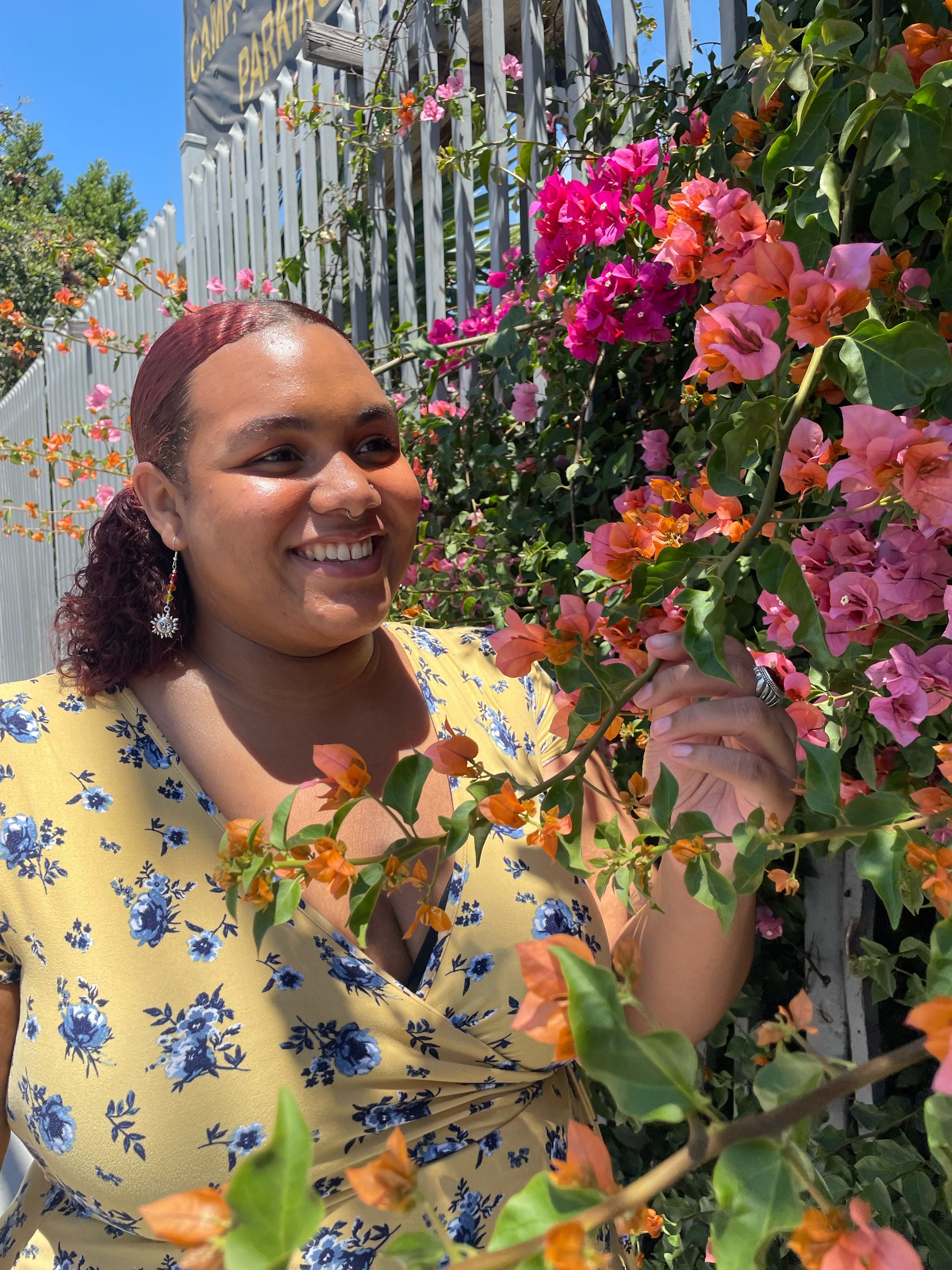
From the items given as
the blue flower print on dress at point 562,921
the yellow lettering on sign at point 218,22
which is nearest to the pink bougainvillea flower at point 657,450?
the blue flower print on dress at point 562,921

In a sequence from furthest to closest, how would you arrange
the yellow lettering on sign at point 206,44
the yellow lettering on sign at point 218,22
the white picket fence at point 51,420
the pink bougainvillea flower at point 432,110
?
1. the white picket fence at point 51,420
2. the yellow lettering on sign at point 206,44
3. the yellow lettering on sign at point 218,22
4. the pink bougainvillea flower at point 432,110

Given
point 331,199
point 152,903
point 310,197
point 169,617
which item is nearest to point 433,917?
point 152,903

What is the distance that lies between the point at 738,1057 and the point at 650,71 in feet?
5.22

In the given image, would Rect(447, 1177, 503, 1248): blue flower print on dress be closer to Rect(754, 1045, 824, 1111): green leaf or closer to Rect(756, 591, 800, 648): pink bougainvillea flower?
Rect(756, 591, 800, 648): pink bougainvillea flower

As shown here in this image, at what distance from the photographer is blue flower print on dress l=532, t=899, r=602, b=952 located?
1.27m

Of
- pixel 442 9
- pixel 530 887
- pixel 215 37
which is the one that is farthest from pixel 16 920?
pixel 215 37

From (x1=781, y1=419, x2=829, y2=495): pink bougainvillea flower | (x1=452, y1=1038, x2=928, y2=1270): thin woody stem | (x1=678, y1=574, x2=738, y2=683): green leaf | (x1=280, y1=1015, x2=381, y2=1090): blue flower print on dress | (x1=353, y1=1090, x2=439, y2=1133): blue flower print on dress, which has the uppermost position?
(x1=781, y1=419, x2=829, y2=495): pink bougainvillea flower

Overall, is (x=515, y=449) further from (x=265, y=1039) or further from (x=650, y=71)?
(x=265, y=1039)

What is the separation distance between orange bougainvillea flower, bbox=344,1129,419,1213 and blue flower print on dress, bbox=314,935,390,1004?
83 centimetres

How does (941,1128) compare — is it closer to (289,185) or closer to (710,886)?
(710,886)

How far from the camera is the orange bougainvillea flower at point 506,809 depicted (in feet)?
2.25

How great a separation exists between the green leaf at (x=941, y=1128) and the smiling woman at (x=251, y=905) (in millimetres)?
631

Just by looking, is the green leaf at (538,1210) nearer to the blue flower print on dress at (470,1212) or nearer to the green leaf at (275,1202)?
the green leaf at (275,1202)

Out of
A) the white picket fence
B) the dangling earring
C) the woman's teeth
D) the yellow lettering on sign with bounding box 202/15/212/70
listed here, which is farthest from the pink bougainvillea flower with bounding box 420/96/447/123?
the yellow lettering on sign with bounding box 202/15/212/70
